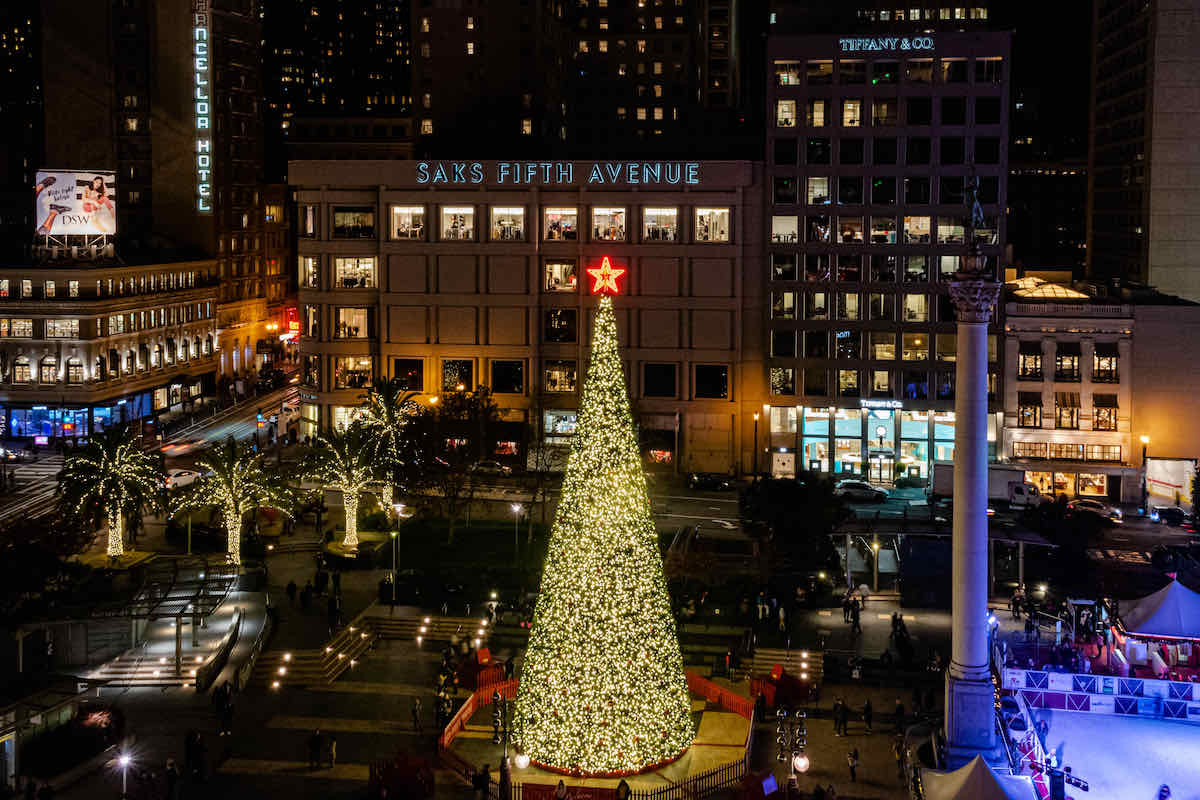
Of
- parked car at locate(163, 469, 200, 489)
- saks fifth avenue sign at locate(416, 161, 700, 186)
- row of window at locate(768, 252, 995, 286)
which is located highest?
saks fifth avenue sign at locate(416, 161, 700, 186)

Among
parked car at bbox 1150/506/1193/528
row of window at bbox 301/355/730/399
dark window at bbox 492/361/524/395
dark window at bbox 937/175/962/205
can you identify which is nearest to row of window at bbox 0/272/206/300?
row of window at bbox 301/355/730/399

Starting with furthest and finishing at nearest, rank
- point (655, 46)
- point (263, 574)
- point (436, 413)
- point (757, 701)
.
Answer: point (655, 46), point (436, 413), point (263, 574), point (757, 701)

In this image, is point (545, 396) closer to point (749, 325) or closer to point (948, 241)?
point (749, 325)

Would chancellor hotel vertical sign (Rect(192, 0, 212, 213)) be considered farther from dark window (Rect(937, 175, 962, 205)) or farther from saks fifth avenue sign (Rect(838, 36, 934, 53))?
dark window (Rect(937, 175, 962, 205))

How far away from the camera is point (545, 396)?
10525 cm

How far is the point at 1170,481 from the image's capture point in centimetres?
9250

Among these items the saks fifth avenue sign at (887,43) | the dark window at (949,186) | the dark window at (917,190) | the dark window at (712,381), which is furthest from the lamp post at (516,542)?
the saks fifth avenue sign at (887,43)

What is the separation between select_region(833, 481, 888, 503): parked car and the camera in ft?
301

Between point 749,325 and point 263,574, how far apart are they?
155ft

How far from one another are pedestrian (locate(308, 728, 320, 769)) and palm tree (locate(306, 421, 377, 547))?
28.4 m

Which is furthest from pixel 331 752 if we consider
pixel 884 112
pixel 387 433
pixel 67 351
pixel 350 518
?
pixel 67 351

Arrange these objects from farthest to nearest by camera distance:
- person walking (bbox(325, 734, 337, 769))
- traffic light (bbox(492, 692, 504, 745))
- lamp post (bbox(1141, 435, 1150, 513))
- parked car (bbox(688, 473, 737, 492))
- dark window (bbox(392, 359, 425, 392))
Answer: dark window (bbox(392, 359, 425, 392))
parked car (bbox(688, 473, 737, 492))
lamp post (bbox(1141, 435, 1150, 513))
traffic light (bbox(492, 692, 504, 745))
person walking (bbox(325, 734, 337, 769))

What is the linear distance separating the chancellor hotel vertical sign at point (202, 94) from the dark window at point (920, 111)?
7323 cm

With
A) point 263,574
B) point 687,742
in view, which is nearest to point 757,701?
point 687,742
